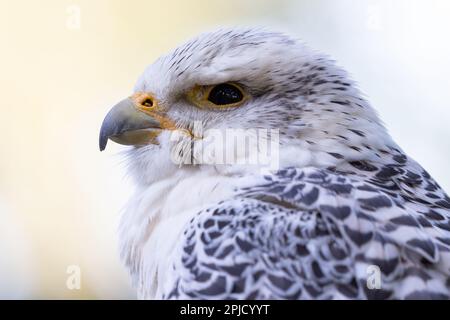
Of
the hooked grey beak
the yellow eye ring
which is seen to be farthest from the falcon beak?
the yellow eye ring

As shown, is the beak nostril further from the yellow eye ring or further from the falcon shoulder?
the falcon shoulder

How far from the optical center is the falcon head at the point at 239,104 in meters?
2.88

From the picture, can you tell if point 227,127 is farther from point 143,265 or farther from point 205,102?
point 143,265

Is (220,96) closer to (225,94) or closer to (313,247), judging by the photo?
(225,94)

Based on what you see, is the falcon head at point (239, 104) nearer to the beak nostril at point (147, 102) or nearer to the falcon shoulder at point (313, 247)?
the beak nostril at point (147, 102)

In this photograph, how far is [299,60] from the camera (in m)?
3.03

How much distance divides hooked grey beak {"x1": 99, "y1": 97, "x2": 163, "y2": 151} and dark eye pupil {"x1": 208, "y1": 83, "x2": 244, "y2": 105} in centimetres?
26

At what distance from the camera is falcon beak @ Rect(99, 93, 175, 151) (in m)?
3.01

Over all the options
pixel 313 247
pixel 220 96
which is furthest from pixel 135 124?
pixel 313 247

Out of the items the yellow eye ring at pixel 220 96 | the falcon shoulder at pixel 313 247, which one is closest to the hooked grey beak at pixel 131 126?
the yellow eye ring at pixel 220 96

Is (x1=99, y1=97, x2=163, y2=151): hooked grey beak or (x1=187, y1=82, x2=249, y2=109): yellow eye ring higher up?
(x1=187, y1=82, x2=249, y2=109): yellow eye ring

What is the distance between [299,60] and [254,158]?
51cm
